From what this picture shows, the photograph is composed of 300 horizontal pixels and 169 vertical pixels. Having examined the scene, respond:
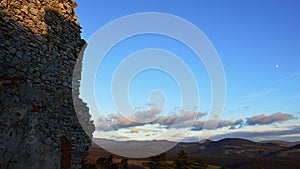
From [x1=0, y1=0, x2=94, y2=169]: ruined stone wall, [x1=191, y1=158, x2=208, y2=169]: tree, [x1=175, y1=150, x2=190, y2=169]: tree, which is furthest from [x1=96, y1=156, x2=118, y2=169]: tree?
[x1=0, y1=0, x2=94, y2=169]: ruined stone wall

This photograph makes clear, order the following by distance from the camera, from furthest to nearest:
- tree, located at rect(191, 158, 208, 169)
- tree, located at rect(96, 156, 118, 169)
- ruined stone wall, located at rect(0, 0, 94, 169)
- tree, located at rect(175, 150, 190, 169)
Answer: tree, located at rect(175, 150, 190, 169) < tree, located at rect(191, 158, 208, 169) < tree, located at rect(96, 156, 118, 169) < ruined stone wall, located at rect(0, 0, 94, 169)

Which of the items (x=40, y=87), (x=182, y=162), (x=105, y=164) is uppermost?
(x=40, y=87)

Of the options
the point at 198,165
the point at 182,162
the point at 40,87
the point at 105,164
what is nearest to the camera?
the point at 40,87

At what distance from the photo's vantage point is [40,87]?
6801mm

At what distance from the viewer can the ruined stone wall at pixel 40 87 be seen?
606cm

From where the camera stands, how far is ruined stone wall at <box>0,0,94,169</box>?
6.06m

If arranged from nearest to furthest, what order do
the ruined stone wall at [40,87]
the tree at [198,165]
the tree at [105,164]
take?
the ruined stone wall at [40,87] < the tree at [105,164] < the tree at [198,165]

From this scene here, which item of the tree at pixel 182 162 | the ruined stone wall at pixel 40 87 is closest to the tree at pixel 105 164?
the tree at pixel 182 162

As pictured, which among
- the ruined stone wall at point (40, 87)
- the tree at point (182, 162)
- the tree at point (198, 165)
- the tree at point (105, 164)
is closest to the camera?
the ruined stone wall at point (40, 87)

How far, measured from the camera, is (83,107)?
8.21 meters

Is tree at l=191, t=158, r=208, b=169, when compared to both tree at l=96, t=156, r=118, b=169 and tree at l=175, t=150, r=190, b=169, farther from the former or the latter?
tree at l=96, t=156, r=118, b=169

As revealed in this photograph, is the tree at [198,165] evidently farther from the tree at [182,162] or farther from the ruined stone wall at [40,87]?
the ruined stone wall at [40,87]

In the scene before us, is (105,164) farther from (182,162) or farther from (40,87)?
(40,87)

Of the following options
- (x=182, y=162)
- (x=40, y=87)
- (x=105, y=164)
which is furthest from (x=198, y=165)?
(x=40, y=87)
